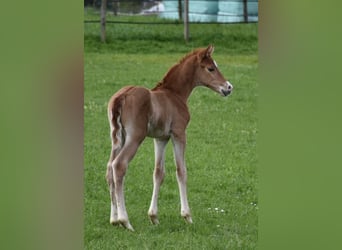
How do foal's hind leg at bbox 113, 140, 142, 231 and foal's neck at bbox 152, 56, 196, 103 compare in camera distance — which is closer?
foal's hind leg at bbox 113, 140, 142, 231

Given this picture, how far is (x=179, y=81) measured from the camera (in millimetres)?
Result: 2920

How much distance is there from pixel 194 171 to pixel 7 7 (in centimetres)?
A: 196

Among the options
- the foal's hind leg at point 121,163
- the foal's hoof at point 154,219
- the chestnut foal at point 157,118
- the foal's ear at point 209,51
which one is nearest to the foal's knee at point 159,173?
the chestnut foal at point 157,118

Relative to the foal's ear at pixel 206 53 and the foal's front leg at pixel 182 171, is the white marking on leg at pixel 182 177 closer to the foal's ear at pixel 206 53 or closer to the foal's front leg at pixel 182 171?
the foal's front leg at pixel 182 171

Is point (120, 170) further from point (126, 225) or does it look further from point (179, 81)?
point (179, 81)

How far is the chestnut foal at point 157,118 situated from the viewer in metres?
2.71

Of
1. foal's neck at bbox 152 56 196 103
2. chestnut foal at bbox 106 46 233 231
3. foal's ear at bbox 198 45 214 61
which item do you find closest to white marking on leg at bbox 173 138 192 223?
chestnut foal at bbox 106 46 233 231

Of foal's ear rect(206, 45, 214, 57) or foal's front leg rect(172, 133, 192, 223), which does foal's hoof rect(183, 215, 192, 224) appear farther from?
foal's ear rect(206, 45, 214, 57)

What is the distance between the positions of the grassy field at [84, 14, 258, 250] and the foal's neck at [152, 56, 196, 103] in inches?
14.6

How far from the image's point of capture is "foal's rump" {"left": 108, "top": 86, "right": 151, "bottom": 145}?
2699 mm

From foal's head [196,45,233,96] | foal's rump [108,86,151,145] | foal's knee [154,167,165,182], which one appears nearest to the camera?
foal's rump [108,86,151,145]

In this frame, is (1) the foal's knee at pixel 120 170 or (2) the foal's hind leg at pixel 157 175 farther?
(2) the foal's hind leg at pixel 157 175

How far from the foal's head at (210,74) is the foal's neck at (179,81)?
0.13 ft

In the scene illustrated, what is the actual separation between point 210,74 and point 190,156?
3.42 ft
